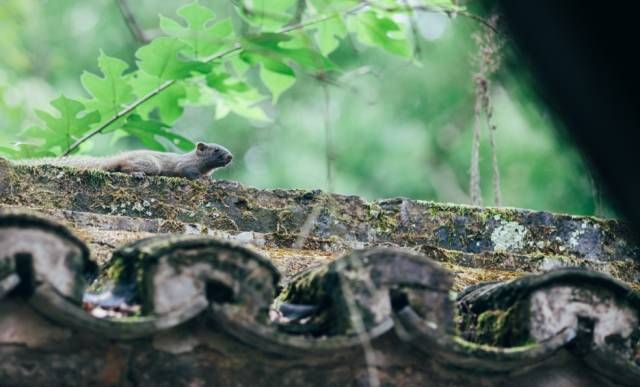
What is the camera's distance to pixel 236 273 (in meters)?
2.46

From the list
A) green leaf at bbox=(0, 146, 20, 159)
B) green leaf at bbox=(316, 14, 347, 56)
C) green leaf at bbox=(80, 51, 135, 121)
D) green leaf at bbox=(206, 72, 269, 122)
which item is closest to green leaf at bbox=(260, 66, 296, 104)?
green leaf at bbox=(316, 14, 347, 56)

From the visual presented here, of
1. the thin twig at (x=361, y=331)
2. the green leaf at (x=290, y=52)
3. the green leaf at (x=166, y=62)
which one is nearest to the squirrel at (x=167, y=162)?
the green leaf at (x=166, y=62)

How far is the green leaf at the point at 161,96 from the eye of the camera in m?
4.72

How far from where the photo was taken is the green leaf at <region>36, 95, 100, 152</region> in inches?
182

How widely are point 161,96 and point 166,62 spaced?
1.08ft

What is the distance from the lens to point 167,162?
6348 millimetres

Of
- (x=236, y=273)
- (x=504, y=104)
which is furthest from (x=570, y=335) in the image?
(x=504, y=104)

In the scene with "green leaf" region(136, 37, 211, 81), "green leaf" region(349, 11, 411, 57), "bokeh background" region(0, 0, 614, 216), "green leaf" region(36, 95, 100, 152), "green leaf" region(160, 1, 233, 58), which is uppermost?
"green leaf" region(349, 11, 411, 57)

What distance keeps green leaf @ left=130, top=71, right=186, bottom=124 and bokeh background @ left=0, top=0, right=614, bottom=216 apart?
3049 mm

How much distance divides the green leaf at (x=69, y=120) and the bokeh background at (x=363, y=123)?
2988 mm

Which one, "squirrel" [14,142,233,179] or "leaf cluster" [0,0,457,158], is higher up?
"leaf cluster" [0,0,457,158]

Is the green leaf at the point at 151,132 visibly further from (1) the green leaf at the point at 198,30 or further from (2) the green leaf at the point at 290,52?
(2) the green leaf at the point at 290,52

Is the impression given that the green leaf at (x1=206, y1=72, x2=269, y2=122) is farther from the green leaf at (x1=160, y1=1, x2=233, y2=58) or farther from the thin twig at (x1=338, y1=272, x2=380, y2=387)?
the thin twig at (x1=338, y1=272, x2=380, y2=387)

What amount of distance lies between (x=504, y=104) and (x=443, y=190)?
912 millimetres
